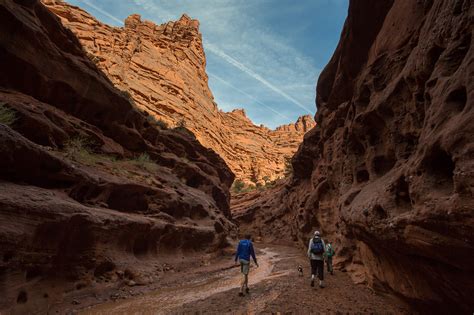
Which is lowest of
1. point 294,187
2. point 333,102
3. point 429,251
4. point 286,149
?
point 429,251

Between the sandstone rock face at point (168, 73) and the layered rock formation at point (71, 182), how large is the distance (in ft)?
68.6

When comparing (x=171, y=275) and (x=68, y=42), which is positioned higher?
A: (x=68, y=42)

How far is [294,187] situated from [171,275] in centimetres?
1943

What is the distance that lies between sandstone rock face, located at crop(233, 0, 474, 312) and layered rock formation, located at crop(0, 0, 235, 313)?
8.14 m

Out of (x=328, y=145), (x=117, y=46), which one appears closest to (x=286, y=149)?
(x=117, y=46)

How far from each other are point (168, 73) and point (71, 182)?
50.0 meters

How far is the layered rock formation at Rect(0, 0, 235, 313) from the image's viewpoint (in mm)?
6746

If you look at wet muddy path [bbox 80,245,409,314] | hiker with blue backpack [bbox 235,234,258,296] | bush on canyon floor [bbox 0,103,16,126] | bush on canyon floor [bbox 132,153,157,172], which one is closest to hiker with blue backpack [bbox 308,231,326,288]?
wet muddy path [bbox 80,245,409,314]

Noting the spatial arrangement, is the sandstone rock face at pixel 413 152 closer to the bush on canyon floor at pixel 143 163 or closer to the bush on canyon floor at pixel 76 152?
the bush on canyon floor at pixel 76 152

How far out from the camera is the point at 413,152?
21.6 ft

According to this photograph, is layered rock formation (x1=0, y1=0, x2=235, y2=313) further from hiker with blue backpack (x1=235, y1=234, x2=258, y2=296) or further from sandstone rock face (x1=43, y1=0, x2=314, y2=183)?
sandstone rock face (x1=43, y1=0, x2=314, y2=183)

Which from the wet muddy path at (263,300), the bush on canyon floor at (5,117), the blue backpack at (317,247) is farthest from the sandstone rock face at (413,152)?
the bush on canyon floor at (5,117)

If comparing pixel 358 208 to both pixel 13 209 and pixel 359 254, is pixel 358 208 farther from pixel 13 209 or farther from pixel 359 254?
pixel 13 209

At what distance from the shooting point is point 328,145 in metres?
17.8
